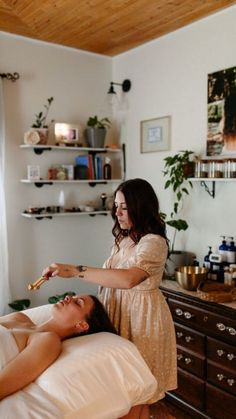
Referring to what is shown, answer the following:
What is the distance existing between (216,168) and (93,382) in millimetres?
1679

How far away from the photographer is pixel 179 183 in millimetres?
2721

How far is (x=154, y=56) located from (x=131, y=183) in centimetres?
184

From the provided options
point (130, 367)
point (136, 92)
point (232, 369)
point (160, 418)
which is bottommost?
point (160, 418)

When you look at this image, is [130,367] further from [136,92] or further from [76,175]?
[136,92]

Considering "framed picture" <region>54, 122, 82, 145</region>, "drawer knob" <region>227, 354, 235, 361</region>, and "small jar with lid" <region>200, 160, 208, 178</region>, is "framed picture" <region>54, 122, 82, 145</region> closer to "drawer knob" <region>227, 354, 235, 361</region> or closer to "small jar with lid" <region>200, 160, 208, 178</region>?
"small jar with lid" <region>200, 160, 208, 178</region>

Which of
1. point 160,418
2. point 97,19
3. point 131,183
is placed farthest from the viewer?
point 97,19

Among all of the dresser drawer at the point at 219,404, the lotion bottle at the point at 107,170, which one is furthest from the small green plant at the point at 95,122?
the dresser drawer at the point at 219,404

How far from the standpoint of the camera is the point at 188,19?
271cm

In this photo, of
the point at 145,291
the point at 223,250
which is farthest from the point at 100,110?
the point at 145,291

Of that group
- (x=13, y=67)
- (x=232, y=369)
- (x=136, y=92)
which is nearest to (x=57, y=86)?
(x=13, y=67)

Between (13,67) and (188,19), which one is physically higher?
(188,19)

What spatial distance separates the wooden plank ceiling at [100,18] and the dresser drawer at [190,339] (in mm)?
2062

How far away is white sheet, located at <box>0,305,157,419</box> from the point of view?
122 cm

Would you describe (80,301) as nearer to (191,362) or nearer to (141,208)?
(141,208)
